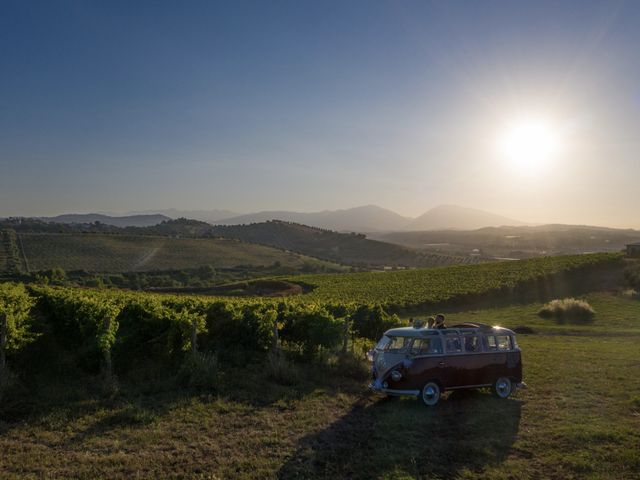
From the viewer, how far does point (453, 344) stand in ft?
43.9

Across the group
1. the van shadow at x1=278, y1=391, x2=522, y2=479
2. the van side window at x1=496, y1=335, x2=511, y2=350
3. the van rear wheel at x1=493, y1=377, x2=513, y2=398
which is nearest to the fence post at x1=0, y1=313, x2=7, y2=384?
the van shadow at x1=278, y1=391, x2=522, y2=479

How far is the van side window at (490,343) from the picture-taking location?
13.9 m

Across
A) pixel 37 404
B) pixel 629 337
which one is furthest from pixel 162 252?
pixel 37 404

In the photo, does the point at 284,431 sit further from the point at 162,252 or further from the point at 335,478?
the point at 162,252

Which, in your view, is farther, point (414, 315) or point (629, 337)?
point (414, 315)

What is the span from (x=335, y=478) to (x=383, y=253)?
449 ft

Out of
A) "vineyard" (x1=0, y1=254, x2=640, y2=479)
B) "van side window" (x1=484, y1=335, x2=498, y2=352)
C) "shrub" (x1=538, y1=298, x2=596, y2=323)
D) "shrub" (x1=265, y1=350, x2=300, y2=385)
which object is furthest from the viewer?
"shrub" (x1=538, y1=298, x2=596, y2=323)

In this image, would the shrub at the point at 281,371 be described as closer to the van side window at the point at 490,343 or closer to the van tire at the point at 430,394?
the van tire at the point at 430,394

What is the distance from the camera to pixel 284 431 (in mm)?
10789

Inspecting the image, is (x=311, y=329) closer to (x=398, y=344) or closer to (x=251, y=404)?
(x=398, y=344)

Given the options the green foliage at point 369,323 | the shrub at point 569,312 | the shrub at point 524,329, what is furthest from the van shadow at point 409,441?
the shrub at point 569,312

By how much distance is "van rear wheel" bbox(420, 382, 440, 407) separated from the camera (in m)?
12.9

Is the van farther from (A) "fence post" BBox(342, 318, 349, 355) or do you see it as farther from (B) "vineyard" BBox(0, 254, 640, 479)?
(A) "fence post" BBox(342, 318, 349, 355)

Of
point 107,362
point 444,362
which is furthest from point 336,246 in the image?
point 107,362
